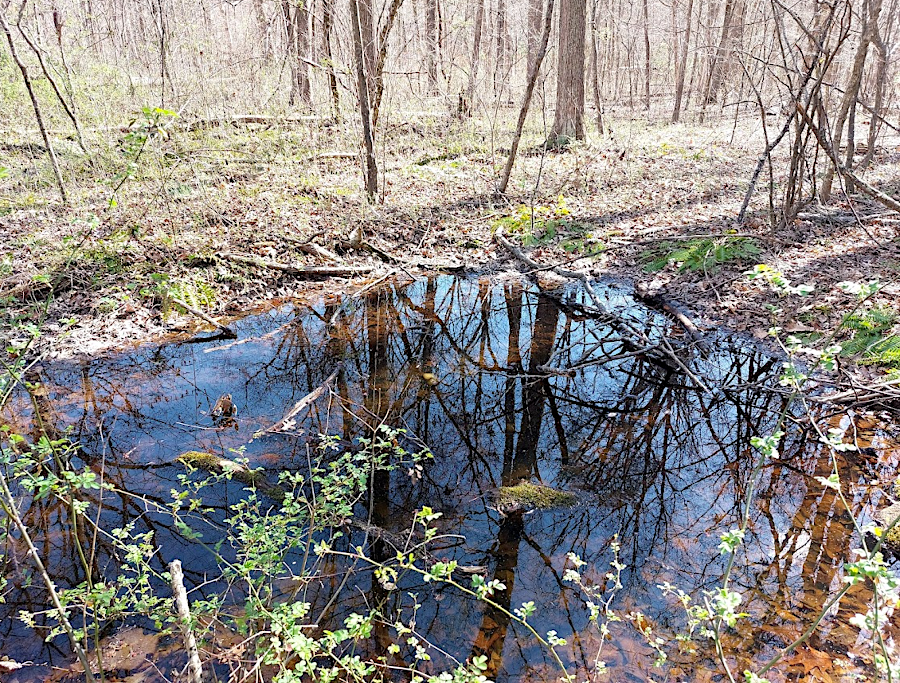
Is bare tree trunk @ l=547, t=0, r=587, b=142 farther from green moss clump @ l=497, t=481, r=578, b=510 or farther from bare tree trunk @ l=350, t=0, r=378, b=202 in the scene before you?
green moss clump @ l=497, t=481, r=578, b=510

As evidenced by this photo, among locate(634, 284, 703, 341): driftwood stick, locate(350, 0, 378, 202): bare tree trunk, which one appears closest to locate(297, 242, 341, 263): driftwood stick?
locate(350, 0, 378, 202): bare tree trunk

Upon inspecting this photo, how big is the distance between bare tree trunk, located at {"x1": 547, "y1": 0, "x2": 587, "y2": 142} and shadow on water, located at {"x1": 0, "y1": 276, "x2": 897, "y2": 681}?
737 cm

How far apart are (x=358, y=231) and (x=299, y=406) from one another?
4.10 meters

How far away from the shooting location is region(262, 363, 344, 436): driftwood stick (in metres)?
4.65

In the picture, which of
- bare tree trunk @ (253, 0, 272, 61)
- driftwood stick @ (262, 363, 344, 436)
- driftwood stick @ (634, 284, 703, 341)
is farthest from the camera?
bare tree trunk @ (253, 0, 272, 61)

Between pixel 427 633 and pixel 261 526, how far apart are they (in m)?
1.02

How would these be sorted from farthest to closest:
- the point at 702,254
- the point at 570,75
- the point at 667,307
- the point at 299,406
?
the point at 570,75 < the point at 702,254 < the point at 667,307 < the point at 299,406

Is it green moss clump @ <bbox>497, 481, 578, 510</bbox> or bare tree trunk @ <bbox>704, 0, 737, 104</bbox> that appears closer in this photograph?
green moss clump @ <bbox>497, 481, 578, 510</bbox>

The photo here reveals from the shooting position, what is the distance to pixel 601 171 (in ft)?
37.9

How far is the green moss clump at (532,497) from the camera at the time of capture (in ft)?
12.9

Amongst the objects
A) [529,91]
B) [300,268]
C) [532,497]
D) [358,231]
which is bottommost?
[532,497]

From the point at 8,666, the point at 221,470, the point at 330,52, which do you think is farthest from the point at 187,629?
the point at 330,52

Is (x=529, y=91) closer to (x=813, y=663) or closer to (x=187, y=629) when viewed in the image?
(x=813, y=663)

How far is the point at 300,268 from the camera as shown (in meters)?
7.86
